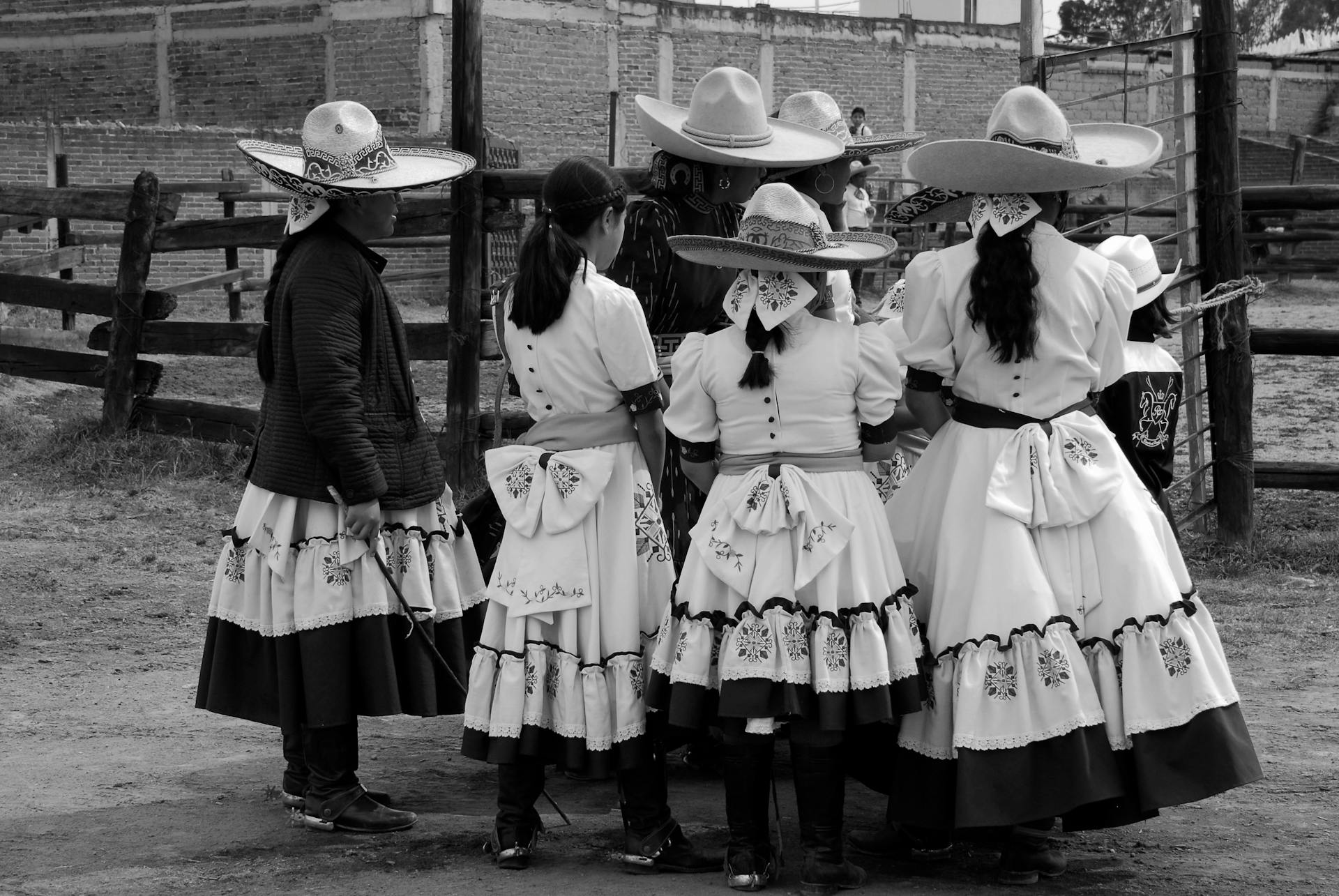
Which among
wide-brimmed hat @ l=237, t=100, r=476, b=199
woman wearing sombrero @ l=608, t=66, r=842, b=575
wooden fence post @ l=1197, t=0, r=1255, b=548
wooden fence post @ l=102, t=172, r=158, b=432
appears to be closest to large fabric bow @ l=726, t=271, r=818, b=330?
woman wearing sombrero @ l=608, t=66, r=842, b=575

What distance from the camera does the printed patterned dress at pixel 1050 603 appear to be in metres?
3.38

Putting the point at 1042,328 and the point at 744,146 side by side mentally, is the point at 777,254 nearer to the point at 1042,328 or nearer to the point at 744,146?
the point at 1042,328

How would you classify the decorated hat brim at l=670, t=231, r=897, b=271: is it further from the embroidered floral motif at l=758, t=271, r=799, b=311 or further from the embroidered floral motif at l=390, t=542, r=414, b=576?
the embroidered floral motif at l=390, t=542, r=414, b=576

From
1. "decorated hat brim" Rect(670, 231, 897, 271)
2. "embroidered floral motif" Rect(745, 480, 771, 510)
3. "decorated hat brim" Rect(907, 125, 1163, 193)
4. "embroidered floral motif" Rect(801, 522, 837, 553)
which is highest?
"decorated hat brim" Rect(907, 125, 1163, 193)

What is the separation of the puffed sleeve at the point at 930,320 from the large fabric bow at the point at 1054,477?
271 millimetres

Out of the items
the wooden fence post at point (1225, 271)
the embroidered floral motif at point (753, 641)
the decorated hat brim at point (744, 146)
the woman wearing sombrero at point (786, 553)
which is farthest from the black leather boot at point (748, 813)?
the wooden fence post at point (1225, 271)

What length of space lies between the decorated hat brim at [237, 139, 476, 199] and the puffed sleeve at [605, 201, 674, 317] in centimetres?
54

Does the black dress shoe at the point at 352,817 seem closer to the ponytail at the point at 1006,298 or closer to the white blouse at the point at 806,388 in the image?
the white blouse at the point at 806,388

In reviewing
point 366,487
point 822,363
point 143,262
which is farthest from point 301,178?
point 143,262

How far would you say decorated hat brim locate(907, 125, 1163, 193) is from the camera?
3.59 metres

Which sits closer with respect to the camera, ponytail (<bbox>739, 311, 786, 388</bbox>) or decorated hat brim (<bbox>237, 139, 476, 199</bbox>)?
ponytail (<bbox>739, 311, 786, 388</bbox>)

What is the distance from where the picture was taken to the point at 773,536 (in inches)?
139

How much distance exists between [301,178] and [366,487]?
2.80 feet

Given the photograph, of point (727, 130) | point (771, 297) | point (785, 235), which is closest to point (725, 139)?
point (727, 130)
